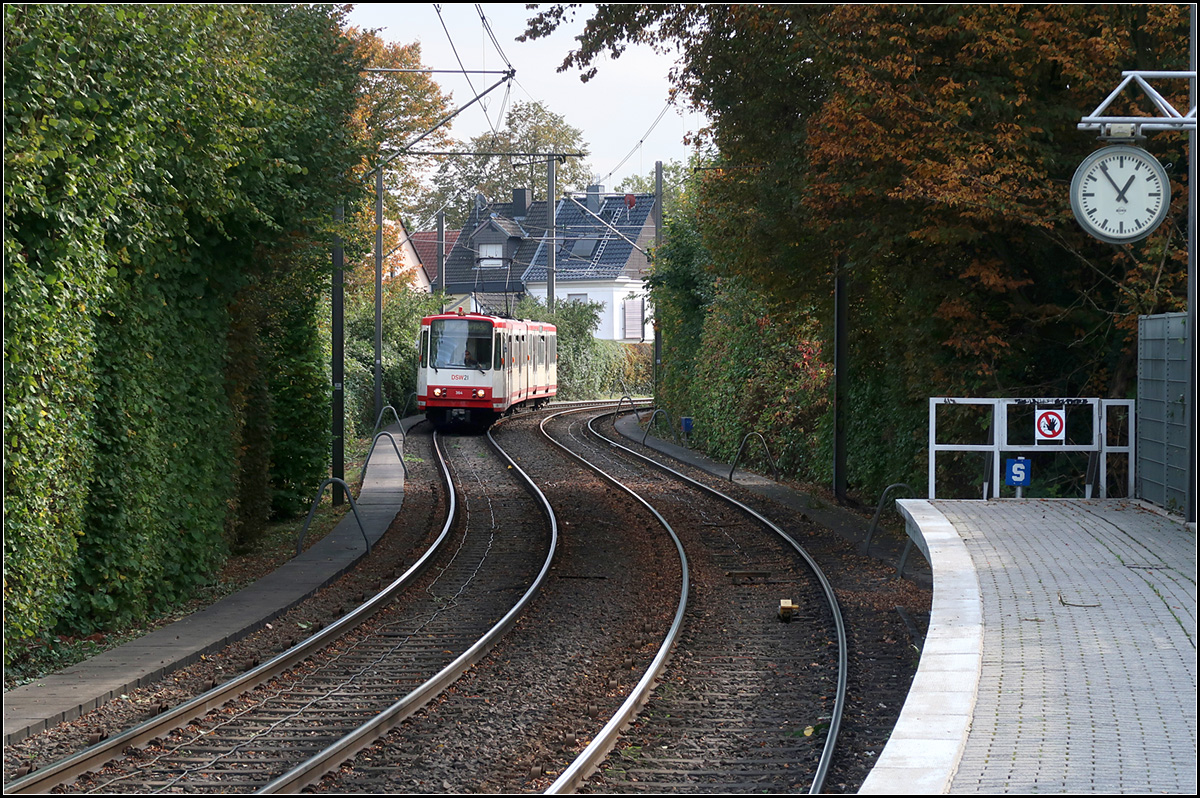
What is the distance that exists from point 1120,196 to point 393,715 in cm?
827

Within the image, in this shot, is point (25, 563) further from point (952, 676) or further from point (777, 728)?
point (952, 676)

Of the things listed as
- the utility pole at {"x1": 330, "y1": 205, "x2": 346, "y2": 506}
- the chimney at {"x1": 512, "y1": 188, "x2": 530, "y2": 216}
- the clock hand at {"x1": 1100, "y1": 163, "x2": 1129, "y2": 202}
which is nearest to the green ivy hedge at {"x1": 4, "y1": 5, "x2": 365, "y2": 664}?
the utility pole at {"x1": 330, "y1": 205, "x2": 346, "y2": 506}

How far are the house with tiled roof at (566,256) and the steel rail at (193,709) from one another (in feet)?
193

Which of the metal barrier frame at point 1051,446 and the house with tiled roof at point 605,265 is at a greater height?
the house with tiled roof at point 605,265

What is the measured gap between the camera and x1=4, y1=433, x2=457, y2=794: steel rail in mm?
6363

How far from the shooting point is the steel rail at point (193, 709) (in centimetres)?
636

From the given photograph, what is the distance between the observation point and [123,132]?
8.94m

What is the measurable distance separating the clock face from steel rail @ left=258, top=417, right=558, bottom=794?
671 cm

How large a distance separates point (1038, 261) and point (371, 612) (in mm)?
9092

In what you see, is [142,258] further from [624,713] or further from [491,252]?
[491,252]

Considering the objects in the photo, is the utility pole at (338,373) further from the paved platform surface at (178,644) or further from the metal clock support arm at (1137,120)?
the metal clock support arm at (1137,120)

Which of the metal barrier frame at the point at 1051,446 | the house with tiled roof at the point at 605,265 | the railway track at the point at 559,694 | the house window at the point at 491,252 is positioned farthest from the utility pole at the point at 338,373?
the house window at the point at 491,252

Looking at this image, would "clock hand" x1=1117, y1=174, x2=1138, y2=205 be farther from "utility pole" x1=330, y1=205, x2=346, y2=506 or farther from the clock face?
"utility pole" x1=330, y1=205, x2=346, y2=506

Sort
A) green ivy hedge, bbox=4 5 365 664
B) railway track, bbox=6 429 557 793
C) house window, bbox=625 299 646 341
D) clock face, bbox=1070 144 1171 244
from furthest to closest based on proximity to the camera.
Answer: house window, bbox=625 299 646 341
clock face, bbox=1070 144 1171 244
green ivy hedge, bbox=4 5 365 664
railway track, bbox=6 429 557 793
